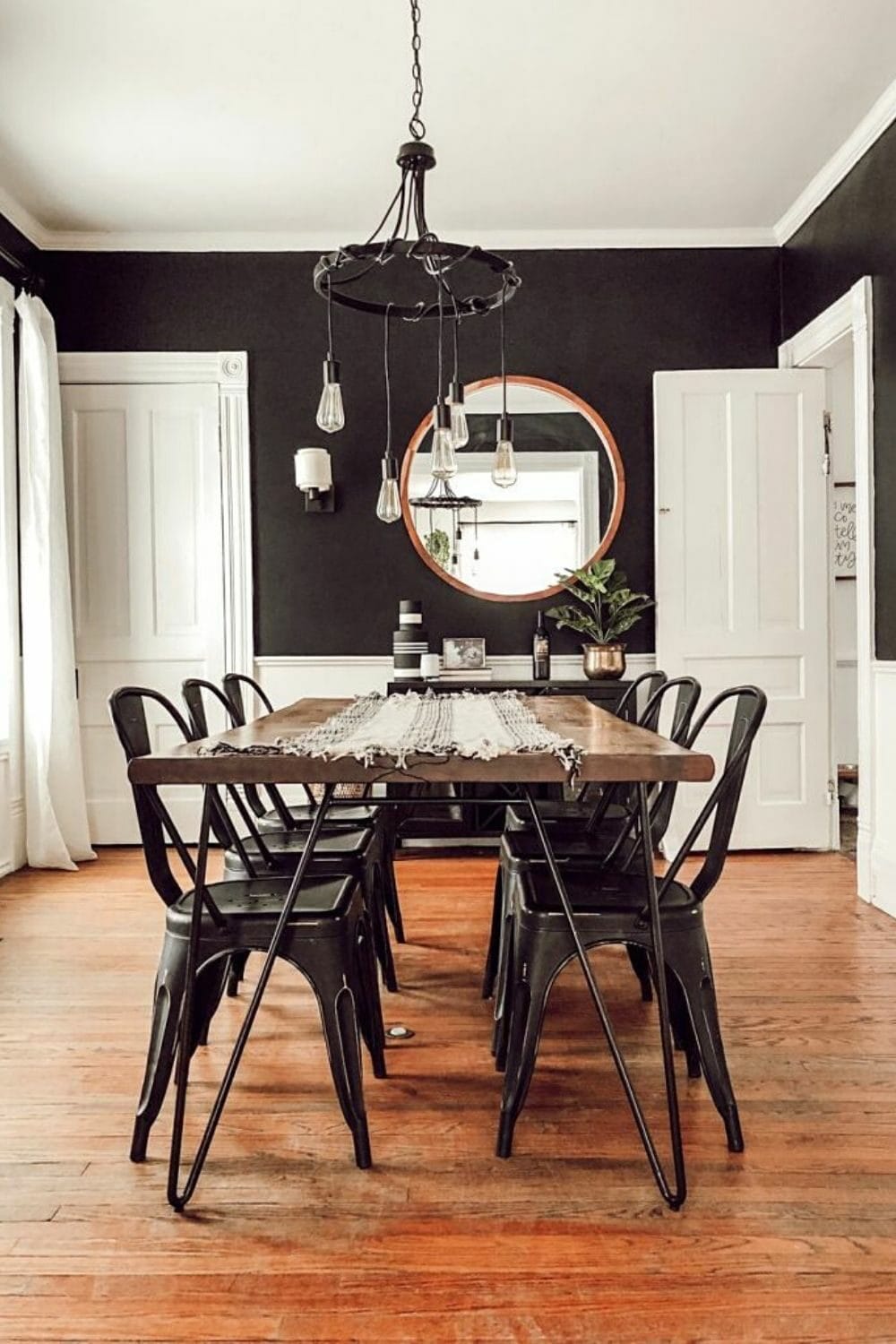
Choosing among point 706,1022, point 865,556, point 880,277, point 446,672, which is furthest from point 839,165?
point 706,1022

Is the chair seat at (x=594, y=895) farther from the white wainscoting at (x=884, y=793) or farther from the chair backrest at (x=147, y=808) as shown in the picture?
the white wainscoting at (x=884, y=793)

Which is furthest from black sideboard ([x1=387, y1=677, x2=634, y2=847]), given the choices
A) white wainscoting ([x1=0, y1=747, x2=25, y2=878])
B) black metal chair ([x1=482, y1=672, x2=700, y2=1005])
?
white wainscoting ([x1=0, y1=747, x2=25, y2=878])

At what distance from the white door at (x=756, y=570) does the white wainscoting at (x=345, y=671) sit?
0.40 meters

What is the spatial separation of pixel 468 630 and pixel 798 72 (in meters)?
2.56

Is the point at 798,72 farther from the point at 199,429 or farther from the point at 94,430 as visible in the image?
the point at 94,430

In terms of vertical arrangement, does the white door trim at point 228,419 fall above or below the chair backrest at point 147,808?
above

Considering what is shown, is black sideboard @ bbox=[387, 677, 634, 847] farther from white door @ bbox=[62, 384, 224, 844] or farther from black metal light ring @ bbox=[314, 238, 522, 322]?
black metal light ring @ bbox=[314, 238, 522, 322]

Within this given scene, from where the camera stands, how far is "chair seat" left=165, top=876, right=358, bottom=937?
6.38 feet

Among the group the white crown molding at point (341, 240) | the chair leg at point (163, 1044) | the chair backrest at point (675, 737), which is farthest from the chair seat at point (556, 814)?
the white crown molding at point (341, 240)

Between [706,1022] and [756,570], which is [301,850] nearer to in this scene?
[706,1022]

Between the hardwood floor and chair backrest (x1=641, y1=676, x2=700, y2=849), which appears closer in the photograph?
the hardwood floor

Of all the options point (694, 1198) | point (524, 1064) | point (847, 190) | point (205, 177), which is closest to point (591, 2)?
point (847, 190)

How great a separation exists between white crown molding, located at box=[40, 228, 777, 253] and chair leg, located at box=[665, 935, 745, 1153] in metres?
3.80

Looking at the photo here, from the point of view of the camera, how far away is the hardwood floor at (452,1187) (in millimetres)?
1481
